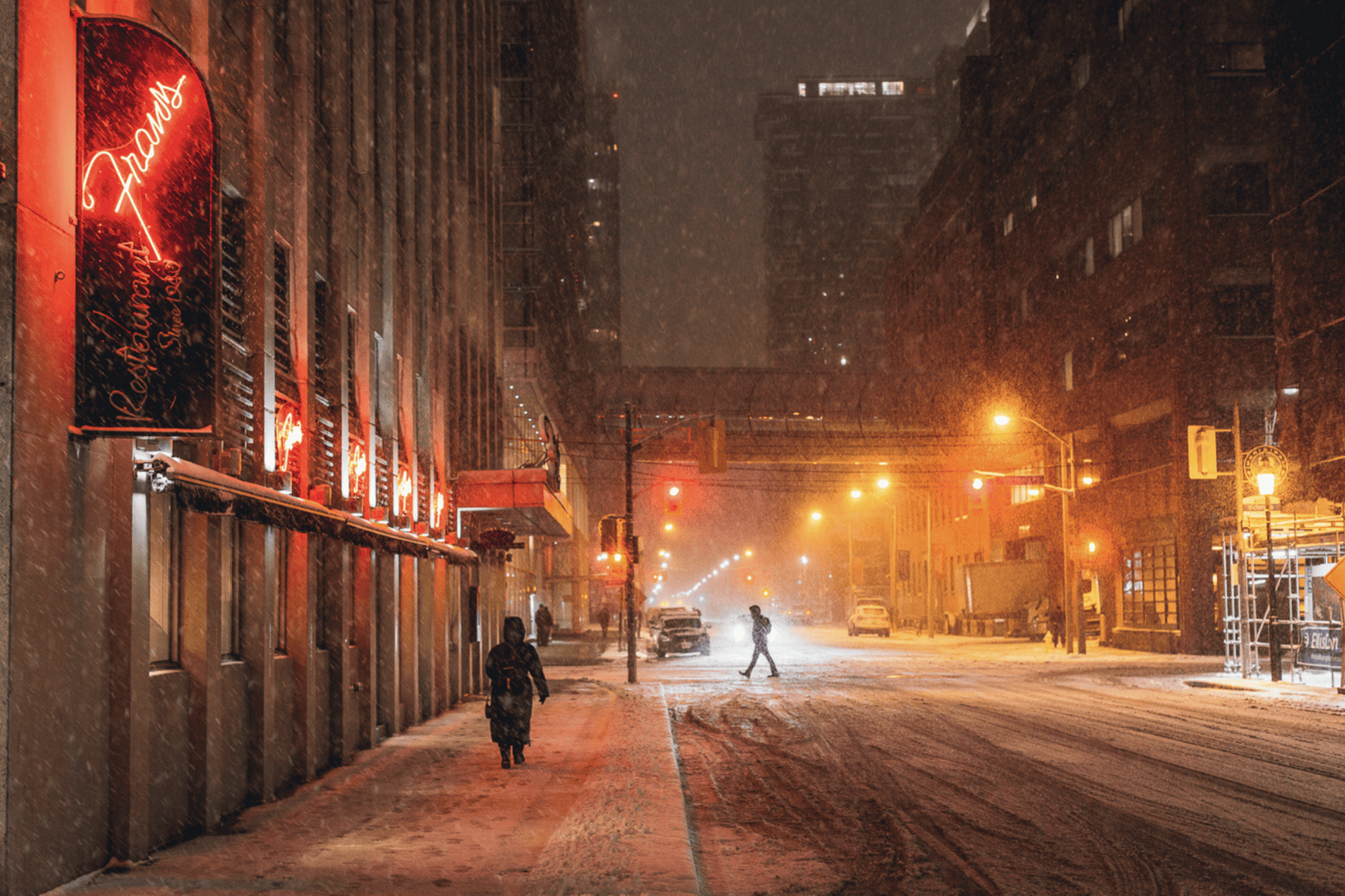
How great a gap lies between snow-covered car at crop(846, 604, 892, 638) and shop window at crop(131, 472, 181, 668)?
57.3m

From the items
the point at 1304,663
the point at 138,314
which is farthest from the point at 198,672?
the point at 1304,663

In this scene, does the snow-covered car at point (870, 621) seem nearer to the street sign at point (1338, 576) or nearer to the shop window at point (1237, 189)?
the shop window at point (1237, 189)

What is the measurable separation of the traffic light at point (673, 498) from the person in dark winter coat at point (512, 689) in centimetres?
1800

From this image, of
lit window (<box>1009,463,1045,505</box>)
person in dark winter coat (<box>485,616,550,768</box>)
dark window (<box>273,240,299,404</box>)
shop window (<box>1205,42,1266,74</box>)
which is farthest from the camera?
lit window (<box>1009,463,1045,505</box>)

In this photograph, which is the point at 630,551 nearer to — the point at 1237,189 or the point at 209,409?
the point at 209,409

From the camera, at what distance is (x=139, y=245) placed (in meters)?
8.20

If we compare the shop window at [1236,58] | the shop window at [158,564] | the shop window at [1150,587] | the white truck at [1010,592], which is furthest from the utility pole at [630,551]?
the white truck at [1010,592]

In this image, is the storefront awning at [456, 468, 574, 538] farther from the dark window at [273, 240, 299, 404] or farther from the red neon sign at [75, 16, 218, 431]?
the red neon sign at [75, 16, 218, 431]

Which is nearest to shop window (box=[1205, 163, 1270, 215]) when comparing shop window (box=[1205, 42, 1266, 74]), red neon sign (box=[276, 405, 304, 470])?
shop window (box=[1205, 42, 1266, 74])

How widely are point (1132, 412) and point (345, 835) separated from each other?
42.3m

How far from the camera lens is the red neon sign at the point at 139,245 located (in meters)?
8.05

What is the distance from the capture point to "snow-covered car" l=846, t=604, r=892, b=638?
213 feet

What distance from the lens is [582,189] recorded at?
11825 centimetres

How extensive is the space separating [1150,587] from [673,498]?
22.2 metres
